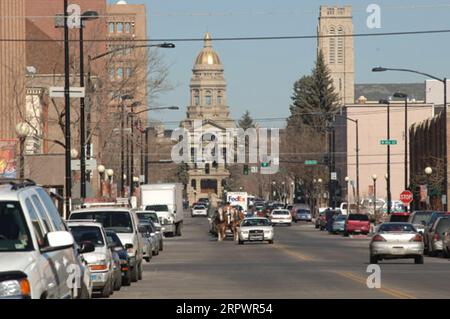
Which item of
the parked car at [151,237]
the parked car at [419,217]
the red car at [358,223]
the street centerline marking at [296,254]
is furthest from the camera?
the red car at [358,223]

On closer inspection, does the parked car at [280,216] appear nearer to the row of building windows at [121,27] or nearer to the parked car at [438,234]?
the parked car at [438,234]

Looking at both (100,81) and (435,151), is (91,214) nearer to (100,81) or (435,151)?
(100,81)

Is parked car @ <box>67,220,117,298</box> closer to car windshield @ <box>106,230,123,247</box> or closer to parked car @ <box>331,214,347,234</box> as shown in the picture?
car windshield @ <box>106,230,123,247</box>

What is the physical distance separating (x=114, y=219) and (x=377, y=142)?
105 m

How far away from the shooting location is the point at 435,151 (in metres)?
95.4

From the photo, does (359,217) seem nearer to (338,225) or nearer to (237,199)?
(338,225)

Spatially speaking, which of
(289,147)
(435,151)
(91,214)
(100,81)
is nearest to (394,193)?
(289,147)

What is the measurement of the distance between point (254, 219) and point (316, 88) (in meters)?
117

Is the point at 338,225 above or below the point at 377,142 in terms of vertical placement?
below

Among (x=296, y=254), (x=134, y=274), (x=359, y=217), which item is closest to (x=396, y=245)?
(x=296, y=254)

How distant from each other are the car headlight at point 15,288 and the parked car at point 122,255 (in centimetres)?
1622

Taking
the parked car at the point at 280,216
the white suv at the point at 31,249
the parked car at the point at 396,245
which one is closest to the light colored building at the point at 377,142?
the parked car at the point at 280,216

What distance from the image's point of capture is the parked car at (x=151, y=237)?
141 ft

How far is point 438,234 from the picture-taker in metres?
47.1
